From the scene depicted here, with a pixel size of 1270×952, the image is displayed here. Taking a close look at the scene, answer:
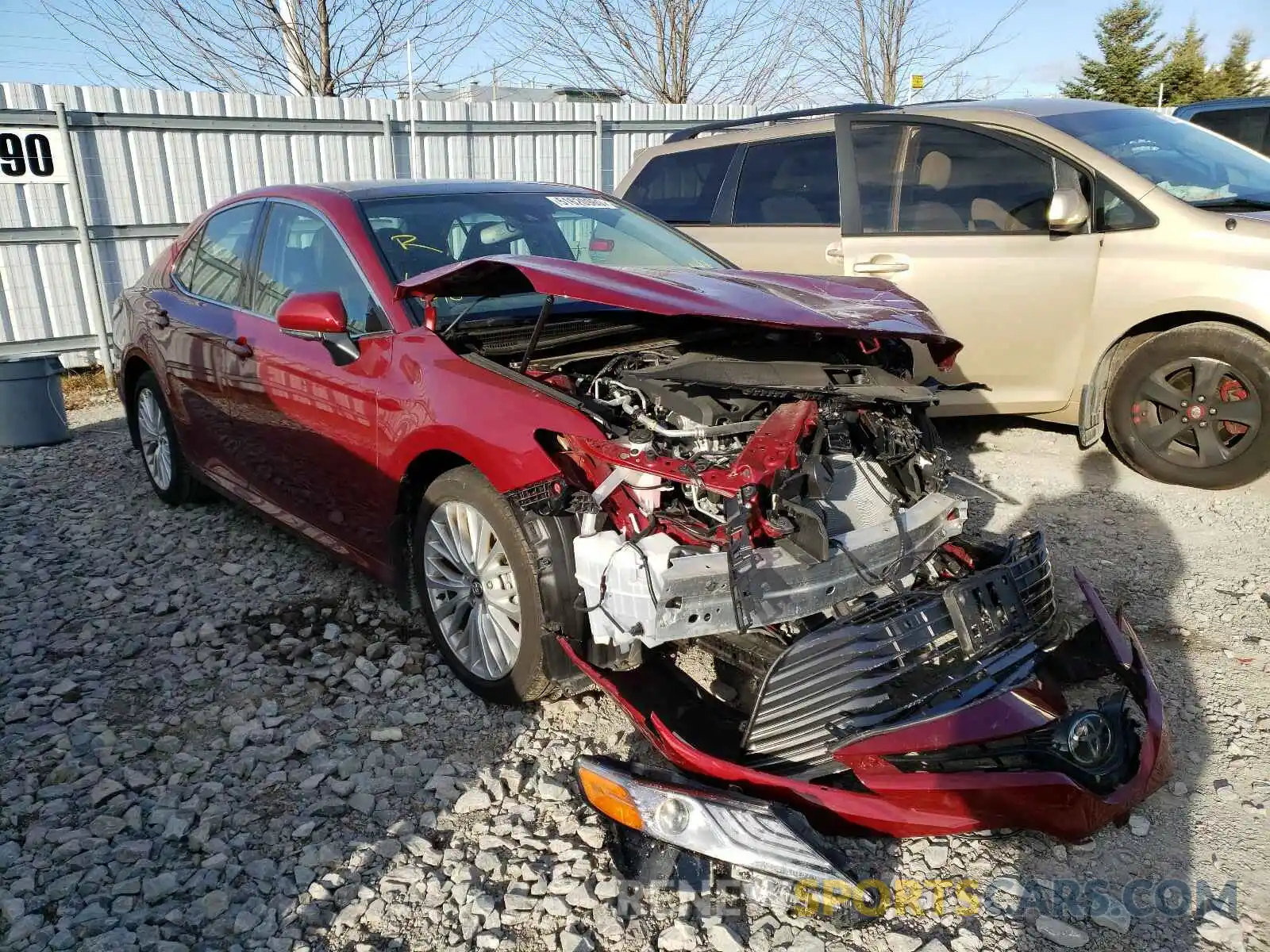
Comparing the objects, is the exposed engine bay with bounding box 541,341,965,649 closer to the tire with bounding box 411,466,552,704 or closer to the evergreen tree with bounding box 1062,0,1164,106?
the tire with bounding box 411,466,552,704

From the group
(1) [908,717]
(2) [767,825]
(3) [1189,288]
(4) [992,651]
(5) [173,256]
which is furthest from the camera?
(5) [173,256]

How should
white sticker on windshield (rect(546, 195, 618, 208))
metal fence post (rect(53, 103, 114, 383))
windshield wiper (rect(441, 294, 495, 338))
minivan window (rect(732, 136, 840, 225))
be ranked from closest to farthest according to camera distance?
windshield wiper (rect(441, 294, 495, 338)) < white sticker on windshield (rect(546, 195, 618, 208)) < minivan window (rect(732, 136, 840, 225)) < metal fence post (rect(53, 103, 114, 383))

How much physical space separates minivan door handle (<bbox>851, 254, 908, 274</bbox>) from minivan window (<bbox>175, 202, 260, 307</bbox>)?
10.6 feet

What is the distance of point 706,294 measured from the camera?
282 cm

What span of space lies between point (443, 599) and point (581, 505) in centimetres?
88

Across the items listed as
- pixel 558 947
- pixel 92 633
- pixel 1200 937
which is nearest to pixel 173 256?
pixel 92 633

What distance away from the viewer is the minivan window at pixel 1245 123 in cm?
929

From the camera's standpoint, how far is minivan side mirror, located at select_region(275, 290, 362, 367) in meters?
3.15

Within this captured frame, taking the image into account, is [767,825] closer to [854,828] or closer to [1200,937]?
[854,828]

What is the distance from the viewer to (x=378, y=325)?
330cm

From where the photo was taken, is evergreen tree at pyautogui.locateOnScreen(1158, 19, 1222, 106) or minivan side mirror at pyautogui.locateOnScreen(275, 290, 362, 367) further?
evergreen tree at pyautogui.locateOnScreen(1158, 19, 1222, 106)

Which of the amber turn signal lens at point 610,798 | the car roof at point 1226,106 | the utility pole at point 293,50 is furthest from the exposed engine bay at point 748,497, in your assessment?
the utility pole at point 293,50

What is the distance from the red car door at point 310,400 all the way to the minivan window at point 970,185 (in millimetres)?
3344

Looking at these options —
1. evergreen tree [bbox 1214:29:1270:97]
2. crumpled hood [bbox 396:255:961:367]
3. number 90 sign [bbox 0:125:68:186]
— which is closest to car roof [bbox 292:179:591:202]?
crumpled hood [bbox 396:255:961:367]
